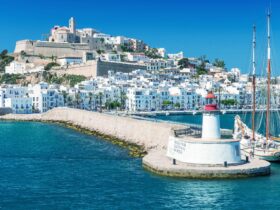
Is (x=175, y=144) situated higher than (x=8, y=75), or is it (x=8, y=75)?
(x=8, y=75)

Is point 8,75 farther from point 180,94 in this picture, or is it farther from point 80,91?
point 180,94

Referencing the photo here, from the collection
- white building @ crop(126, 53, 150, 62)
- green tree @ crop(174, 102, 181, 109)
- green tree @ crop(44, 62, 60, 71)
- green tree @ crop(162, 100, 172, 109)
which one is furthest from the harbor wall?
white building @ crop(126, 53, 150, 62)

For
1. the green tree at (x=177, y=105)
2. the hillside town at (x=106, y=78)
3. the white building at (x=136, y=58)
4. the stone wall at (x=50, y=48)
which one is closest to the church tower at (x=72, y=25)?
the hillside town at (x=106, y=78)

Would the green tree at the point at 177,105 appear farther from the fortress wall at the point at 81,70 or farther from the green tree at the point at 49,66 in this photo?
the green tree at the point at 49,66

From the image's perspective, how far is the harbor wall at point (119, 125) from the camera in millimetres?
32931

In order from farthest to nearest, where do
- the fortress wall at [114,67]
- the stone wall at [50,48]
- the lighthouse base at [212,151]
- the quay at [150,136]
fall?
the stone wall at [50,48] → the fortress wall at [114,67] → the lighthouse base at [212,151] → the quay at [150,136]

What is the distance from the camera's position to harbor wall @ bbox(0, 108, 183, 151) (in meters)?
32.9

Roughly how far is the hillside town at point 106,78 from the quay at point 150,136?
10470 mm

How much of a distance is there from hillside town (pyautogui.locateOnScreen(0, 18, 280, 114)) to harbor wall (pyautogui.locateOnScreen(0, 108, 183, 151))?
8836 mm

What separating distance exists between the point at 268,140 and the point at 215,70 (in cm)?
8223

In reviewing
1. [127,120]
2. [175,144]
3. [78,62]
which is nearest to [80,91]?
[78,62]

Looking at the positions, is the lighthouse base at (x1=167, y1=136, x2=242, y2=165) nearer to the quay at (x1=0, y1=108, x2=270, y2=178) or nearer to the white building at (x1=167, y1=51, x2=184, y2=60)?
the quay at (x1=0, y1=108, x2=270, y2=178)

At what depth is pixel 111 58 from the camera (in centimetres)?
9669

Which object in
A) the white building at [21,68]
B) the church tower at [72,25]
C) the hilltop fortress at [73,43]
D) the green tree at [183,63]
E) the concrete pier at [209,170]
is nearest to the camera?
the concrete pier at [209,170]
